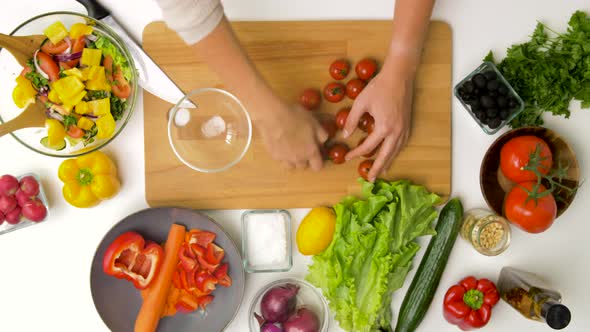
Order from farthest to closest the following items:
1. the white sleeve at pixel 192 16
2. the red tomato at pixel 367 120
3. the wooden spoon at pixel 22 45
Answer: the red tomato at pixel 367 120
the wooden spoon at pixel 22 45
the white sleeve at pixel 192 16

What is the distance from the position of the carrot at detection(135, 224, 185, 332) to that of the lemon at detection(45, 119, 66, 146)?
1.04 ft

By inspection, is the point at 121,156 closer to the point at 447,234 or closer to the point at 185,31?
the point at 185,31

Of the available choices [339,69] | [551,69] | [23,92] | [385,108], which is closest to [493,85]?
[551,69]

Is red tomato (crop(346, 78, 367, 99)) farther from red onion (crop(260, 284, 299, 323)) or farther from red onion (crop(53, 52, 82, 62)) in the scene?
red onion (crop(53, 52, 82, 62))

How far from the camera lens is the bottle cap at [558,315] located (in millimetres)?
1112

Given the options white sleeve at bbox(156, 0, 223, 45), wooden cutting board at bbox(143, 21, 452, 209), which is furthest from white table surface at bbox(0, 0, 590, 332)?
white sleeve at bbox(156, 0, 223, 45)

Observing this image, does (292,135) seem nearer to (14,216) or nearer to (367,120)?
(367,120)

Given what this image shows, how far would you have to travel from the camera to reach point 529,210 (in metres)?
1.14

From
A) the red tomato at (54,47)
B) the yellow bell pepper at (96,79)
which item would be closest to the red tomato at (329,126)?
the yellow bell pepper at (96,79)

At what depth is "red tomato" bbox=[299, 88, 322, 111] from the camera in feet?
3.98

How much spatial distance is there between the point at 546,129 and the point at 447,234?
335 mm

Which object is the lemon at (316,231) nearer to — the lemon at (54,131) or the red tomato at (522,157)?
the red tomato at (522,157)

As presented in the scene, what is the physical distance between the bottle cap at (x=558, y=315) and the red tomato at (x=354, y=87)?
0.64 m

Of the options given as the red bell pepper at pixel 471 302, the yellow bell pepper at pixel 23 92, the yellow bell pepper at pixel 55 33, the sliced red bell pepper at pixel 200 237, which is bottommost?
the red bell pepper at pixel 471 302
